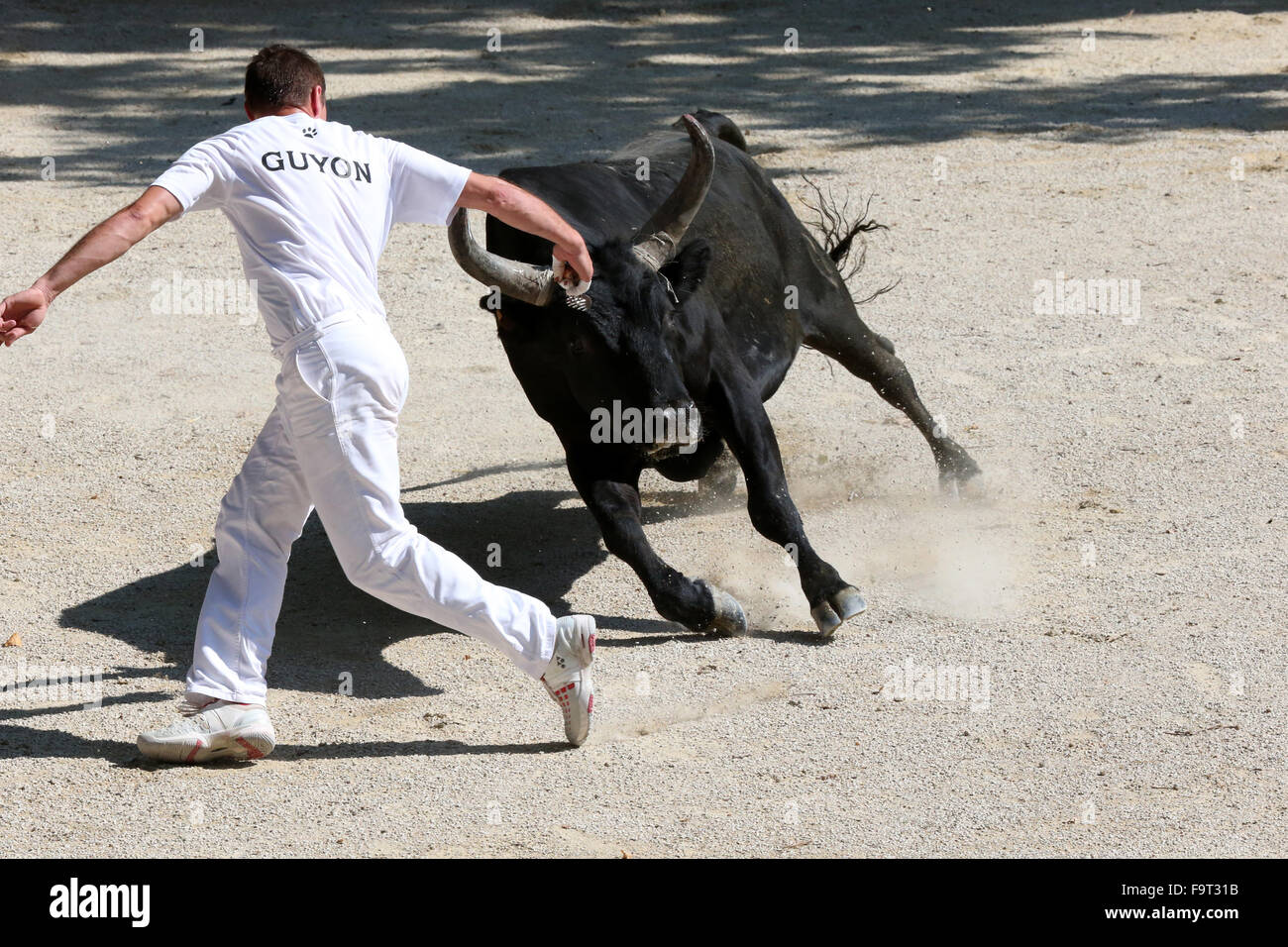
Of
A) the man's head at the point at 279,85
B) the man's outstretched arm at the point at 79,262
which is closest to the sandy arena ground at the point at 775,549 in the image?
the man's outstretched arm at the point at 79,262

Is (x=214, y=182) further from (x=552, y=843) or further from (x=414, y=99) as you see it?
(x=414, y=99)

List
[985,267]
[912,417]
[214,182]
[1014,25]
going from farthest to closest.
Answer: [1014,25], [985,267], [912,417], [214,182]

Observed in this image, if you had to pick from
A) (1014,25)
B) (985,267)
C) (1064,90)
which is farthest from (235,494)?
(1014,25)

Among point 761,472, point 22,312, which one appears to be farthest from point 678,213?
point 22,312

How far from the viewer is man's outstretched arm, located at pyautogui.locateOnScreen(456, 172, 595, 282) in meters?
4.42

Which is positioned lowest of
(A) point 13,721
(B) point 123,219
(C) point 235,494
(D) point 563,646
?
(A) point 13,721

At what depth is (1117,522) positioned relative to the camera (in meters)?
6.55

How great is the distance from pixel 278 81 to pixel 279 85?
12 millimetres

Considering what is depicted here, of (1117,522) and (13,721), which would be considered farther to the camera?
(1117,522)

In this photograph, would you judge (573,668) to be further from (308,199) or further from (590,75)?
(590,75)

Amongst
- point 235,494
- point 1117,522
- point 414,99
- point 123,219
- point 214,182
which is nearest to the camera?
point 123,219

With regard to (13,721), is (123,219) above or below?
above

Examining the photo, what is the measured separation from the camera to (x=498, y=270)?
5492 mm

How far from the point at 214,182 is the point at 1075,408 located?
4802mm
